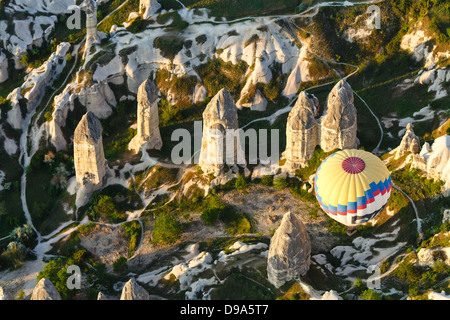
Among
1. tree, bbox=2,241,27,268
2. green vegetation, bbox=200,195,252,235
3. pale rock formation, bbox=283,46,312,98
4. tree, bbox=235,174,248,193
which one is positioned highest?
pale rock formation, bbox=283,46,312,98

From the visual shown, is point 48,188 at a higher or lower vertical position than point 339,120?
lower

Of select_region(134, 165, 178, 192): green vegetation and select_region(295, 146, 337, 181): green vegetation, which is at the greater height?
select_region(295, 146, 337, 181): green vegetation

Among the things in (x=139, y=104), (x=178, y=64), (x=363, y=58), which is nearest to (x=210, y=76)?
(x=178, y=64)

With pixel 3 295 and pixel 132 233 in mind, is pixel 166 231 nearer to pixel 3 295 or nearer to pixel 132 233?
pixel 132 233

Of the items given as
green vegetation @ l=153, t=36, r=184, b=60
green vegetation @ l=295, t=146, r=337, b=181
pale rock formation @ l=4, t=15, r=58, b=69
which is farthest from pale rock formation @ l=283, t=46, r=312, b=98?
pale rock formation @ l=4, t=15, r=58, b=69

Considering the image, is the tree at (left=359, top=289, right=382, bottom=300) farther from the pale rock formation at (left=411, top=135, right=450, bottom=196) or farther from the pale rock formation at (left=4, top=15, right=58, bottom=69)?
the pale rock formation at (left=4, top=15, right=58, bottom=69)

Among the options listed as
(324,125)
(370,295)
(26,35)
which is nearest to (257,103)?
(324,125)

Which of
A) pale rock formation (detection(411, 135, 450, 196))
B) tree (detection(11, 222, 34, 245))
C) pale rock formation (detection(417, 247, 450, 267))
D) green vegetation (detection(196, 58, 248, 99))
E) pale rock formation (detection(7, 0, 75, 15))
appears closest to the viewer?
pale rock formation (detection(417, 247, 450, 267))
